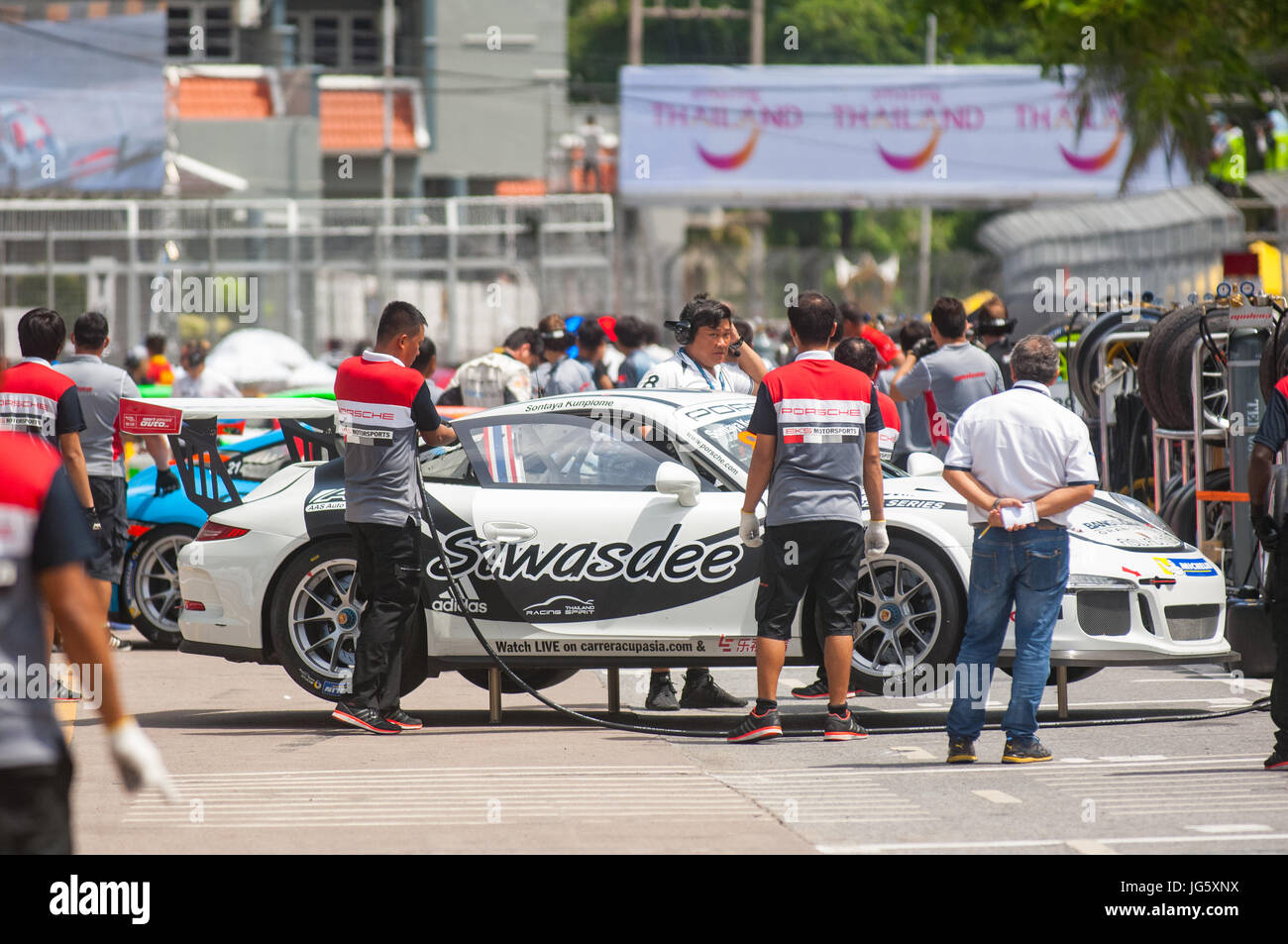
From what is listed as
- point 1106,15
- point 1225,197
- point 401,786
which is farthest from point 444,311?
point 401,786

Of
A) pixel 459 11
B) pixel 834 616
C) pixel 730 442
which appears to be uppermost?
pixel 459 11

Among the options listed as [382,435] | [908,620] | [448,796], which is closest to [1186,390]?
[908,620]

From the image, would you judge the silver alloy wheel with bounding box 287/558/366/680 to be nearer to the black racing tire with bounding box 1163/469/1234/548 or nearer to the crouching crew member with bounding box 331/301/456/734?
the crouching crew member with bounding box 331/301/456/734

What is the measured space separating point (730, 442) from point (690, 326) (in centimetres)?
120

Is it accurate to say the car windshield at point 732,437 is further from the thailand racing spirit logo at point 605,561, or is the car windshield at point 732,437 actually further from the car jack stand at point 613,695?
the car jack stand at point 613,695

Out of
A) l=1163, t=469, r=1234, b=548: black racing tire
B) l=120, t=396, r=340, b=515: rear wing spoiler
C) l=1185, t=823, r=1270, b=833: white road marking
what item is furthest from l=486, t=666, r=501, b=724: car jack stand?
l=1163, t=469, r=1234, b=548: black racing tire

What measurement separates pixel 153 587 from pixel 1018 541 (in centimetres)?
659

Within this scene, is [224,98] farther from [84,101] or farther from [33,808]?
[33,808]

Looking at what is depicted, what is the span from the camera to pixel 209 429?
10633 mm

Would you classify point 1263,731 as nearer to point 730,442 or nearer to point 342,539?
point 730,442

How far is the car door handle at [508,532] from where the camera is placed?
9.16 metres
